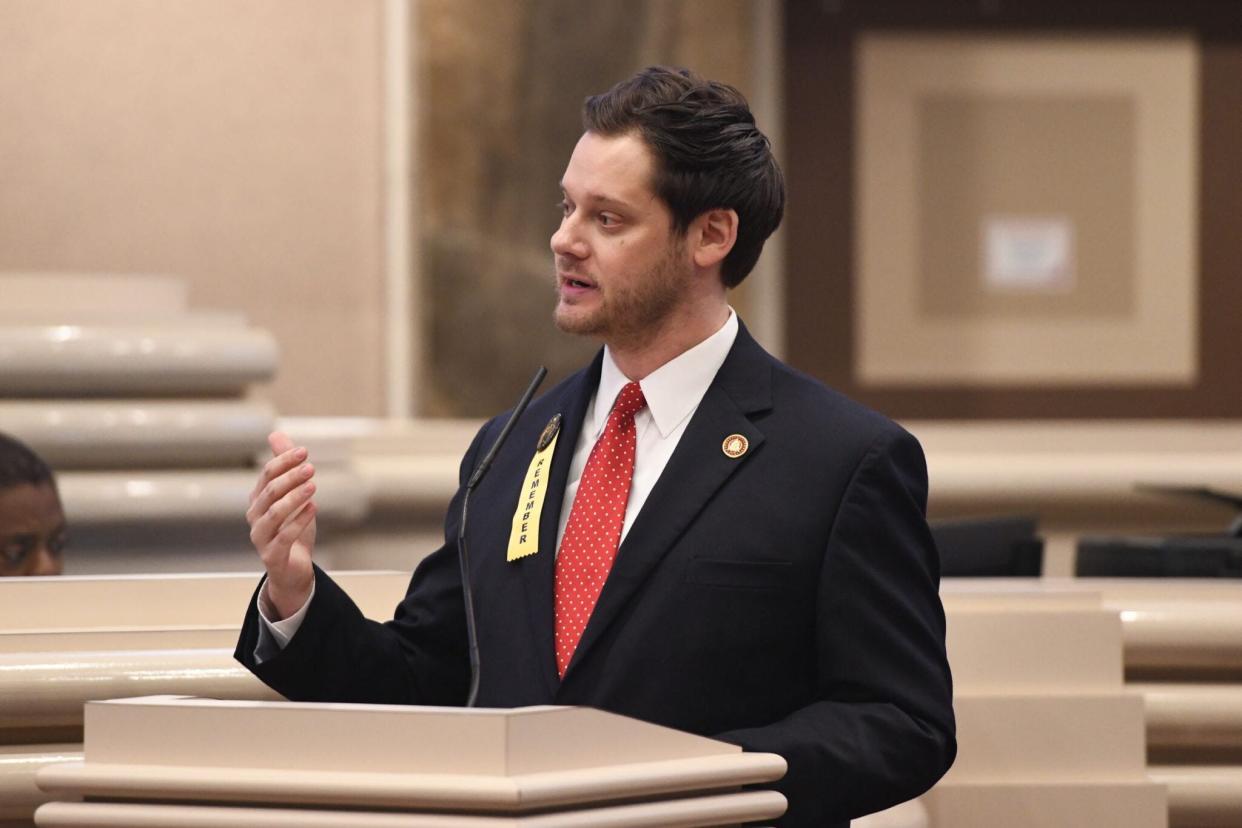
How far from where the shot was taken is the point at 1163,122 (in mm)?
4895

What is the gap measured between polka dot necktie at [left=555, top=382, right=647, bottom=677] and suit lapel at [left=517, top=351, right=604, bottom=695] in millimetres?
14

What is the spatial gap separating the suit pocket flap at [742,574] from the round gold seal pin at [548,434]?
0.81 ft

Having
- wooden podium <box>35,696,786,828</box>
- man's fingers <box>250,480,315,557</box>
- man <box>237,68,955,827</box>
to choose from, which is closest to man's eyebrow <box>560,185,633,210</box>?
man <box>237,68,955,827</box>

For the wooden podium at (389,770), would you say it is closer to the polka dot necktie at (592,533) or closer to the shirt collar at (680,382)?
the polka dot necktie at (592,533)

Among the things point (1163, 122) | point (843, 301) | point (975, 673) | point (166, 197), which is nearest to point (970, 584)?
point (975, 673)

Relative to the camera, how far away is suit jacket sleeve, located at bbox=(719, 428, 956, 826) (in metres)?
1.52

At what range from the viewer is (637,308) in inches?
69.6

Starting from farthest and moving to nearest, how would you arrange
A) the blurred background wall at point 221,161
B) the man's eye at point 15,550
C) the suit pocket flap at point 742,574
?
the blurred background wall at point 221,161
the man's eye at point 15,550
the suit pocket flap at point 742,574

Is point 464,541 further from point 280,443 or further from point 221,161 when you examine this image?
point 221,161

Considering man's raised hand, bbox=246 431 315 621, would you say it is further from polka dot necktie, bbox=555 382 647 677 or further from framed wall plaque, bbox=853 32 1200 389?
framed wall plaque, bbox=853 32 1200 389

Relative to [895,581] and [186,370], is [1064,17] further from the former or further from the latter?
[895,581]

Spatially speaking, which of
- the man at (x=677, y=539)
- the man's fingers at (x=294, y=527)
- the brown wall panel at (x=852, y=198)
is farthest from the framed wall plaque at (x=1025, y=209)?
the man's fingers at (x=294, y=527)

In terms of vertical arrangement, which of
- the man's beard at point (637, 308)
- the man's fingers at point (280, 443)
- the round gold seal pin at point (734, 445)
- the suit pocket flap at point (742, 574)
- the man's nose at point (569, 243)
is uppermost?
the man's nose at point (569, 243)

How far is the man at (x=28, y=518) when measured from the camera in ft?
8.41
